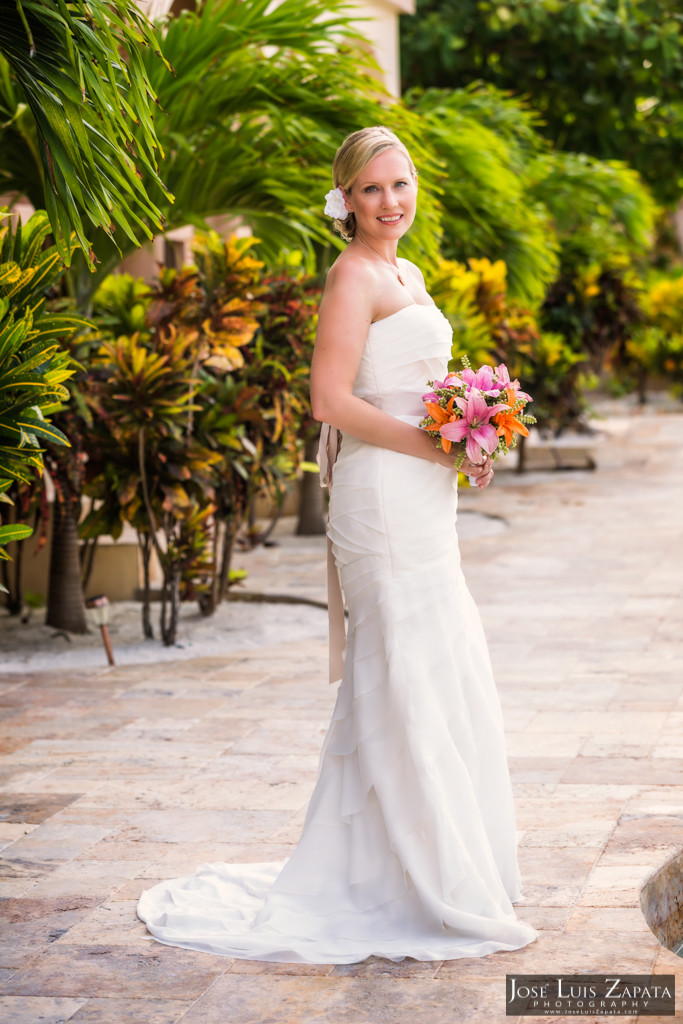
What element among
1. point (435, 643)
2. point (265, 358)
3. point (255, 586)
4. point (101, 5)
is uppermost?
point (101, 5)

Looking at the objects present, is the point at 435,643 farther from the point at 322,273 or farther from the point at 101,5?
the point at 322,273

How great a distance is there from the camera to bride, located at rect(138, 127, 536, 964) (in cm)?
360

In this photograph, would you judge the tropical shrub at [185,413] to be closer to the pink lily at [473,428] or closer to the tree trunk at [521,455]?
the pink lily at [473,428]

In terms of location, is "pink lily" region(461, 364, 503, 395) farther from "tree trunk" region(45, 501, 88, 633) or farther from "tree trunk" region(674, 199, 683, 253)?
"tree trunk" region(674, 199, 683, 253)

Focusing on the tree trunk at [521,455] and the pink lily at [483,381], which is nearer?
the pink lily at [483,381]

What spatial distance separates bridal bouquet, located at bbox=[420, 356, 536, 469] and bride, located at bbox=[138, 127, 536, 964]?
0.07 meters

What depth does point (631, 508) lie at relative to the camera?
12227mm

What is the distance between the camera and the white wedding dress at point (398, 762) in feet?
11.8

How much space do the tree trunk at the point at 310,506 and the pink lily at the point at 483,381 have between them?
24.3 feet

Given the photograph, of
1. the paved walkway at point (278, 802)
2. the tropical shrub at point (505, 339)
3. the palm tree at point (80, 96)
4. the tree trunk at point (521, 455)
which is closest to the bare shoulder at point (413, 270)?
the palm tree at point (80, 96)

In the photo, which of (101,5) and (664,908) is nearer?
(101,5)

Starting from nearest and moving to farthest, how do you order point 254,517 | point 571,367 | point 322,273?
point 322,273
point 254,517
point 571,367

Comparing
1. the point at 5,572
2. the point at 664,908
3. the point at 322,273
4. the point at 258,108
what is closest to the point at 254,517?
the point at 322,273

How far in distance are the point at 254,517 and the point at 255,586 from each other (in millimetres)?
2529
